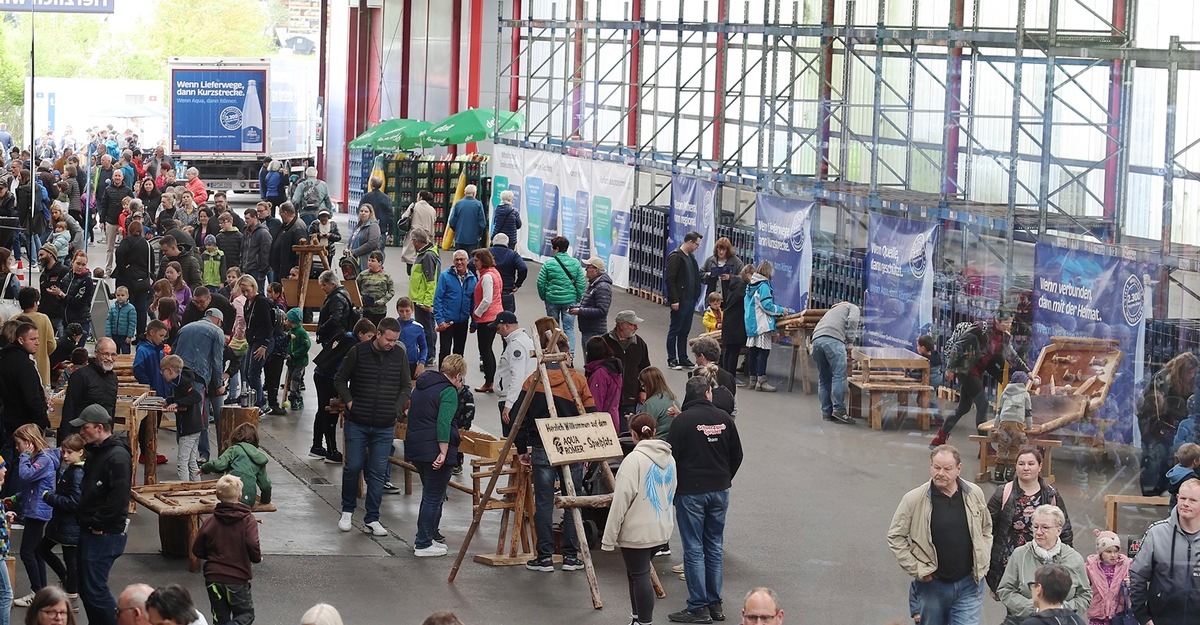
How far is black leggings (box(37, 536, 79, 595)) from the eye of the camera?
1098 cm

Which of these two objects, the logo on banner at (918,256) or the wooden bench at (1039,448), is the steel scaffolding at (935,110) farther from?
the wooden bench at (1039,448)

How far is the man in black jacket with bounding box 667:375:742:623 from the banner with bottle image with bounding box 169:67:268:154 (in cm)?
3586

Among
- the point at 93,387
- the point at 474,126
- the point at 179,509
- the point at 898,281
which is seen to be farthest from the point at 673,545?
the point at 474,126

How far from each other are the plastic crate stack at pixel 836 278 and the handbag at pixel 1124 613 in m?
11.6

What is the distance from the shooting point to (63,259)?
2653 cm

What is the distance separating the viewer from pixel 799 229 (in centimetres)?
2272

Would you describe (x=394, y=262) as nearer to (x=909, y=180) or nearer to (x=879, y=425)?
(x=909, y=180)

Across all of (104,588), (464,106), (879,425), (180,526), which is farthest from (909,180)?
→ (464,106)

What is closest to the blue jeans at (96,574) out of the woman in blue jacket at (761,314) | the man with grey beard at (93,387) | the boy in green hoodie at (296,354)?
the man with grey beard at (93,387)

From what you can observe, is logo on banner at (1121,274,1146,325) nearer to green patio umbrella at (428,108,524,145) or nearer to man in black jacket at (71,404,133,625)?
man in black jacket at (71,404,133,625)

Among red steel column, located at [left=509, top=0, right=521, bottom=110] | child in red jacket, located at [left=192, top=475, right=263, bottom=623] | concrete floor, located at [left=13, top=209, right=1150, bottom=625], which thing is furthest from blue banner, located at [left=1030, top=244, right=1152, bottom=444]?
red steel column, located at [left=509, top=0, right=521, bottom=110]

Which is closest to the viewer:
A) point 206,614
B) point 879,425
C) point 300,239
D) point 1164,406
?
point 206,614

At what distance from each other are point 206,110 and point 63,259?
1945 cm

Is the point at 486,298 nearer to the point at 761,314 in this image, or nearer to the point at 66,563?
the point at 761,314
